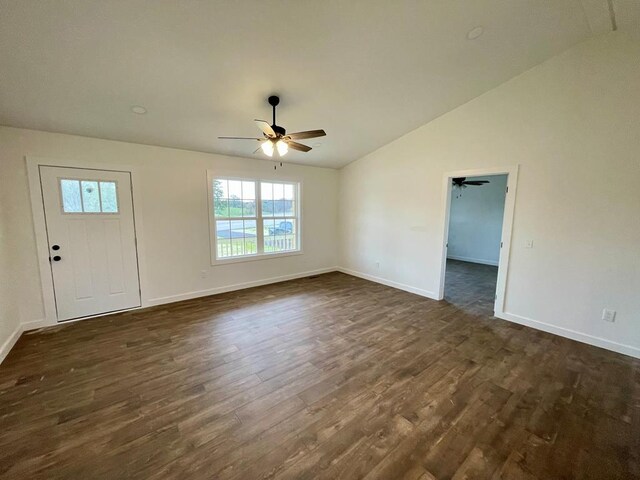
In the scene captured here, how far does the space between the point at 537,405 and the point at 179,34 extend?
430 cm

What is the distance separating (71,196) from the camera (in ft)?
11.4

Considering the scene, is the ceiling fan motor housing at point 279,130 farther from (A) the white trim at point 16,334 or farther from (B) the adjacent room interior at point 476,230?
(B) the adjacent room interior at point 476,230

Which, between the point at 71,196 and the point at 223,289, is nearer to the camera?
the point at 71,196

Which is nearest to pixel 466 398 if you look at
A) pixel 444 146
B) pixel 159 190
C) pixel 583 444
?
pixel 583 444

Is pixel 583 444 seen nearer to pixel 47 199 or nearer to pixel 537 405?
pixel 537 405

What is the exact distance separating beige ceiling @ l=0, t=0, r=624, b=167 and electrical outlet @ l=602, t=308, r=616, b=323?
3.11 meters

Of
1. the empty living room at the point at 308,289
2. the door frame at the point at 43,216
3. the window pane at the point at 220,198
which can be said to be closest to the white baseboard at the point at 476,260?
the empty living room at the point at 308,289

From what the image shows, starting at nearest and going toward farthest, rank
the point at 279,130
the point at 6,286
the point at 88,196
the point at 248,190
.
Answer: the point at 279,130, the point at 6,286, the point at 88,196, the point at 248,190

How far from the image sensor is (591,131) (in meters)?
2.99

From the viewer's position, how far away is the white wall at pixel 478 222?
745cm

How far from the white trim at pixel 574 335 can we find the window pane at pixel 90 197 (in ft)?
19.7

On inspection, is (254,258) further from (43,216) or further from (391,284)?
(43,216)

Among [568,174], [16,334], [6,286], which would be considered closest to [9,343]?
[16,334]

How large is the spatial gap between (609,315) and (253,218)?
531cm
